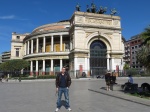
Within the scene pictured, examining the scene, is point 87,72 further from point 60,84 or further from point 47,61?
point 60,84

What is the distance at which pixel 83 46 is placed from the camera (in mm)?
49750

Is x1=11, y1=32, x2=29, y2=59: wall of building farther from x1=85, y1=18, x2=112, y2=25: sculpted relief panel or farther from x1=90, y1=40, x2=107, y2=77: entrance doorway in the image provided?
x1=85, y1=18, x2=112, y2=25: sculpted relief panel

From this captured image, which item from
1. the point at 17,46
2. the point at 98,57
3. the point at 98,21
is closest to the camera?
the point at 98,57

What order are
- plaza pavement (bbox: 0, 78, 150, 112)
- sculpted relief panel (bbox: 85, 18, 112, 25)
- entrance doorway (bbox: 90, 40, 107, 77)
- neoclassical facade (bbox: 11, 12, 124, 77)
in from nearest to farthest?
plaza pavement (bbox: 0, 78, 150, 112) < neoclassical facade (bbox: 11, 12, 124, 77) < entrance doorway (bbox: 90, 40, 107, 77) < sculpted relief panel (bbox: 85, 18, 112, 25)

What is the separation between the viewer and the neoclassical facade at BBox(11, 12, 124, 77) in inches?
1941

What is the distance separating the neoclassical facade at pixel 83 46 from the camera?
49312 millimetres

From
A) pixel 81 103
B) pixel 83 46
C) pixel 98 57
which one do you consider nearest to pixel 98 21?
pixel 83 46

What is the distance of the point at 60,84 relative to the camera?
9.16 meters

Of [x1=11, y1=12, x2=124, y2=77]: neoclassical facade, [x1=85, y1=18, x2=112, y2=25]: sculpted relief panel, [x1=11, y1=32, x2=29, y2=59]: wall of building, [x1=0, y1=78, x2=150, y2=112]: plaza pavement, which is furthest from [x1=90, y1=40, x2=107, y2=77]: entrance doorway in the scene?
[x1=0, y1=78, x2=150, y2=112]: plaza pavement

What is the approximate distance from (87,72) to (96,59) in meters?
4.96

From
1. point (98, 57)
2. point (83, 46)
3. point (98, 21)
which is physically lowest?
point (98, 57)

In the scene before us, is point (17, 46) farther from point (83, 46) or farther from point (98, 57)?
point (98, 57)

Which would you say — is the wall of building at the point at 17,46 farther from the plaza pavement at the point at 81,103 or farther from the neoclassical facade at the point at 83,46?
the plaza pavement at the point at 81,103

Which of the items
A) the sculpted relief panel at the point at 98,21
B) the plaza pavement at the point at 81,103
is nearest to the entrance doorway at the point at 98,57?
the sculpted relief panel at the point at 98,21
